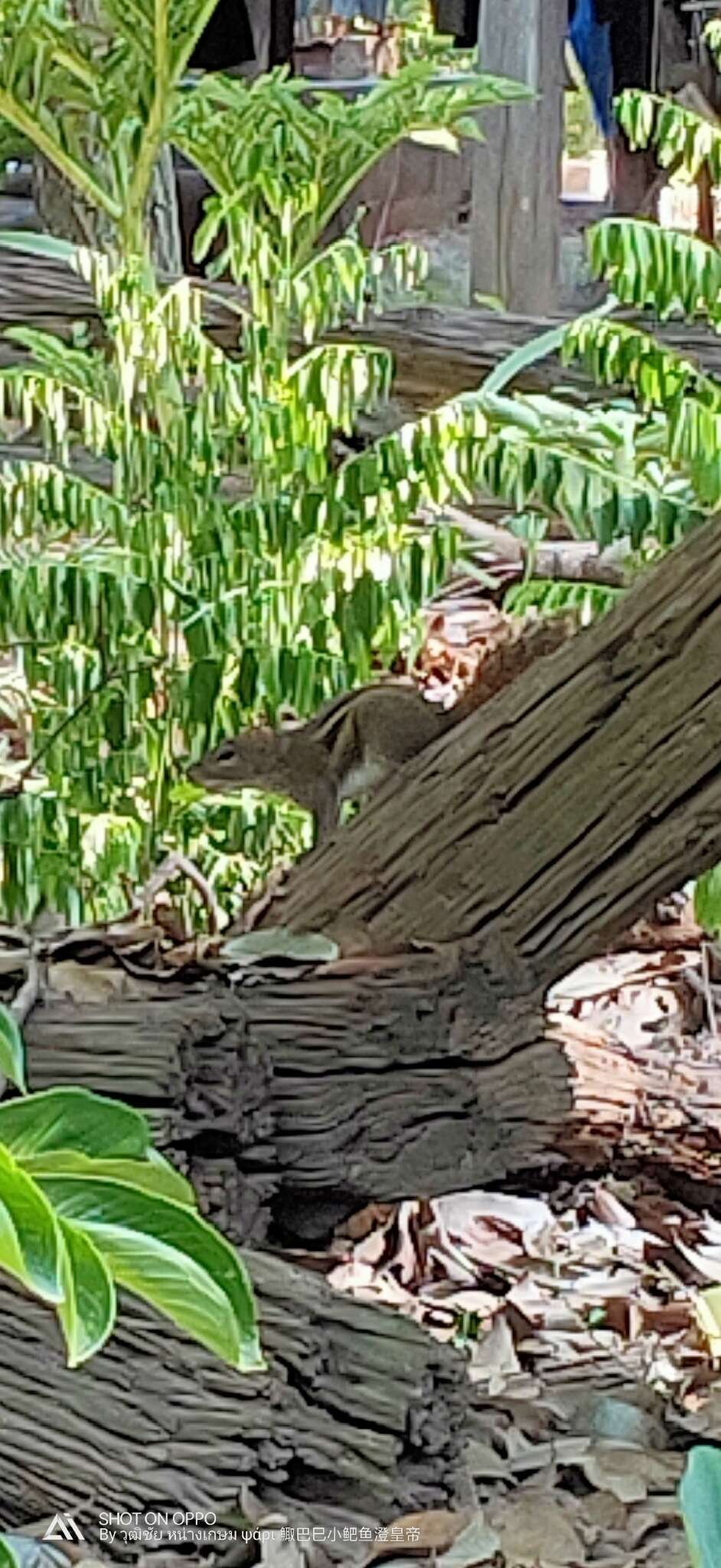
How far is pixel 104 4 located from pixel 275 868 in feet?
2.65

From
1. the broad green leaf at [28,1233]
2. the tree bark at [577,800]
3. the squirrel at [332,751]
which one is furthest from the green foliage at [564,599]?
the broad green leaf at [28,1233]

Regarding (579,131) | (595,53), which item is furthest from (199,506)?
(579,131)

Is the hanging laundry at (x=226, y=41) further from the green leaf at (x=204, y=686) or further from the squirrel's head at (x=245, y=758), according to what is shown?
the green leaf at (x=204, y=686)

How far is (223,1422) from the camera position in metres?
1.36

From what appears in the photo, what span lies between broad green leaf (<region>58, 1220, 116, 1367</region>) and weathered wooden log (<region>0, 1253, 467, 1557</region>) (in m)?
0.68

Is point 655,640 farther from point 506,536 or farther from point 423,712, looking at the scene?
point 506,536

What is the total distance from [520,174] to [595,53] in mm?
1994

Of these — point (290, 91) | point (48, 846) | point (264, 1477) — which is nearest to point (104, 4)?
point (290, 91)

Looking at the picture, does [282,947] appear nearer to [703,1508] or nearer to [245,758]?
[245,758]

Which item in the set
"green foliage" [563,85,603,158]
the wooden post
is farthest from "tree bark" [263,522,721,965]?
"green foliage" [563,85,603,158]

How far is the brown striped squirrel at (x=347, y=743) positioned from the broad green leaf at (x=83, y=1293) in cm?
123

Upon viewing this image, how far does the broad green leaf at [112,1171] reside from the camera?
0.75 m

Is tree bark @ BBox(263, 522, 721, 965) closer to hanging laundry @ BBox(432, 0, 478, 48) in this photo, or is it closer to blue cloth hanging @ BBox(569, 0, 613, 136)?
blue cloth hanging @ BBox(569, 0, 613, 136)

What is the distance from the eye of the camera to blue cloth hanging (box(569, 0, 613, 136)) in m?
5.54
